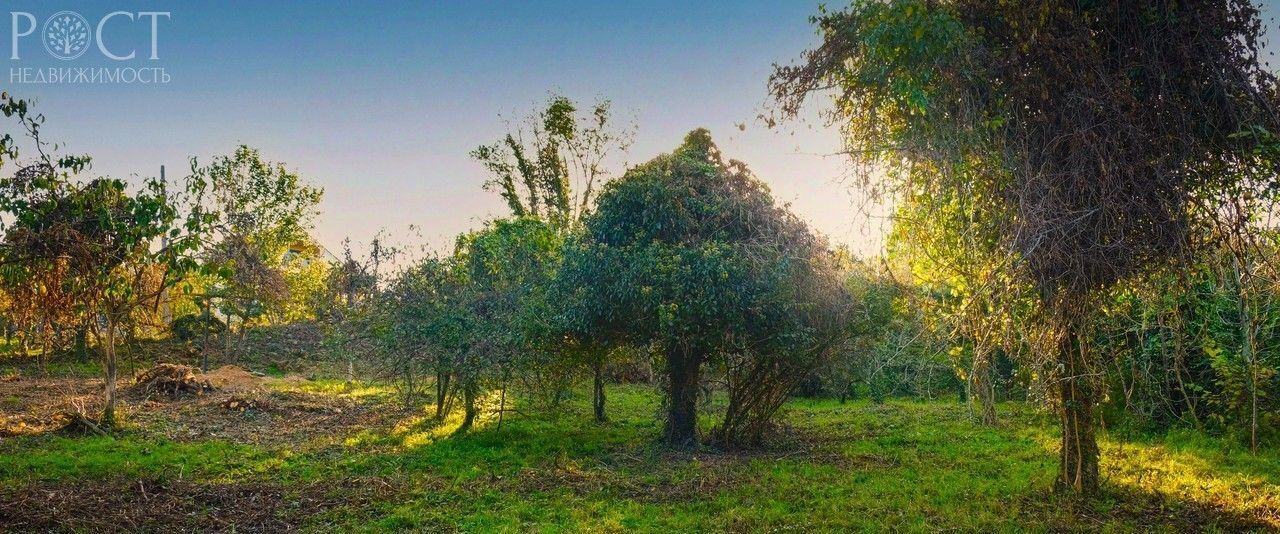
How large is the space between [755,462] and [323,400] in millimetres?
13638

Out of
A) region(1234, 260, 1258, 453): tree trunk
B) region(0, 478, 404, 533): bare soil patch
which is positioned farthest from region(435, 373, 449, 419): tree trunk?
region(1234, 260, 1258, 453): tree trunk

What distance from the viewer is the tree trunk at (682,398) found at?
49.4 ft

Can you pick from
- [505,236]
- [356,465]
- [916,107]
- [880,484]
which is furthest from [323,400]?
[916,107]

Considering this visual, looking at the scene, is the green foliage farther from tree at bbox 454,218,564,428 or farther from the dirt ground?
tree at bbox 454,218,564,428

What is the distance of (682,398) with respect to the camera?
15.2 meters

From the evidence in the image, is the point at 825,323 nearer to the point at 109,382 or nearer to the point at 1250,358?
the point at 1250,358

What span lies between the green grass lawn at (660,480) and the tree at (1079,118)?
2.83 metres

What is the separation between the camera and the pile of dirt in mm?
21891

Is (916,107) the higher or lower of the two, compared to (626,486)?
higher

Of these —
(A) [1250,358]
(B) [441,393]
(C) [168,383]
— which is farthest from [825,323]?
(C) [168,383]

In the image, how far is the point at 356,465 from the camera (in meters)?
12.8

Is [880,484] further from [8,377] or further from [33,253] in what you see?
[8,377]

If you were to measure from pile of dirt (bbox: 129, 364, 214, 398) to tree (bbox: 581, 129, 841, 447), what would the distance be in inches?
550

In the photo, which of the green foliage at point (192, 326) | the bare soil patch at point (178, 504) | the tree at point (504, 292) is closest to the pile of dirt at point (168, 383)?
the tree at point (504, 292)
